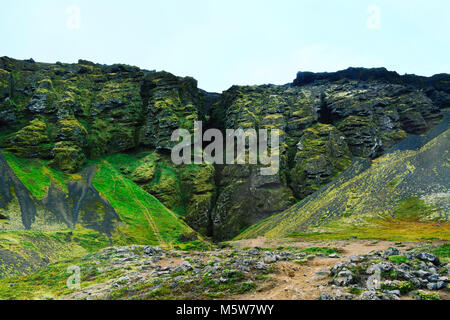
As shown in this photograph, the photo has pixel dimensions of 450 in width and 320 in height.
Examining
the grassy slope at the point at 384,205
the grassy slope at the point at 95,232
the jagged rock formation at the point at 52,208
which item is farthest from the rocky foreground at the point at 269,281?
the jagged rock formation at the point at 52,208

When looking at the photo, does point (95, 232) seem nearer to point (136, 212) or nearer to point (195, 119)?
point (136, 212)

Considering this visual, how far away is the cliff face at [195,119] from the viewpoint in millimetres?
99125

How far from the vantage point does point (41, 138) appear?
3989 inches

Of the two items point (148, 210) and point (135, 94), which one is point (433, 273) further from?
point (135, 94)

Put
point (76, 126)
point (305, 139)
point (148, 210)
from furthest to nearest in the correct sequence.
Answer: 1. point (305, 139)
2. point (76, 126)
3. point (148, 210)

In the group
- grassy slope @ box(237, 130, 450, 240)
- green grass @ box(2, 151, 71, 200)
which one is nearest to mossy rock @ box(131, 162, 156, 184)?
green grass @ box(2, 151, 71, 200)

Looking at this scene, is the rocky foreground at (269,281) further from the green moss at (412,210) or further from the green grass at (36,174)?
the green grass at (36,174)

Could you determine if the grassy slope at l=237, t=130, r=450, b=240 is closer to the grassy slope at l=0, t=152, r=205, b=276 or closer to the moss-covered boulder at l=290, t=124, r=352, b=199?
the moss-covered boulder at l=290, t=124, r=352, b=199

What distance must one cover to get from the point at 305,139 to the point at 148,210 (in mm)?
79991

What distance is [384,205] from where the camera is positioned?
62.0 meters

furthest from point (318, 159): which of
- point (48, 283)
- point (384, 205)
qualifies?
point (48, 283)
